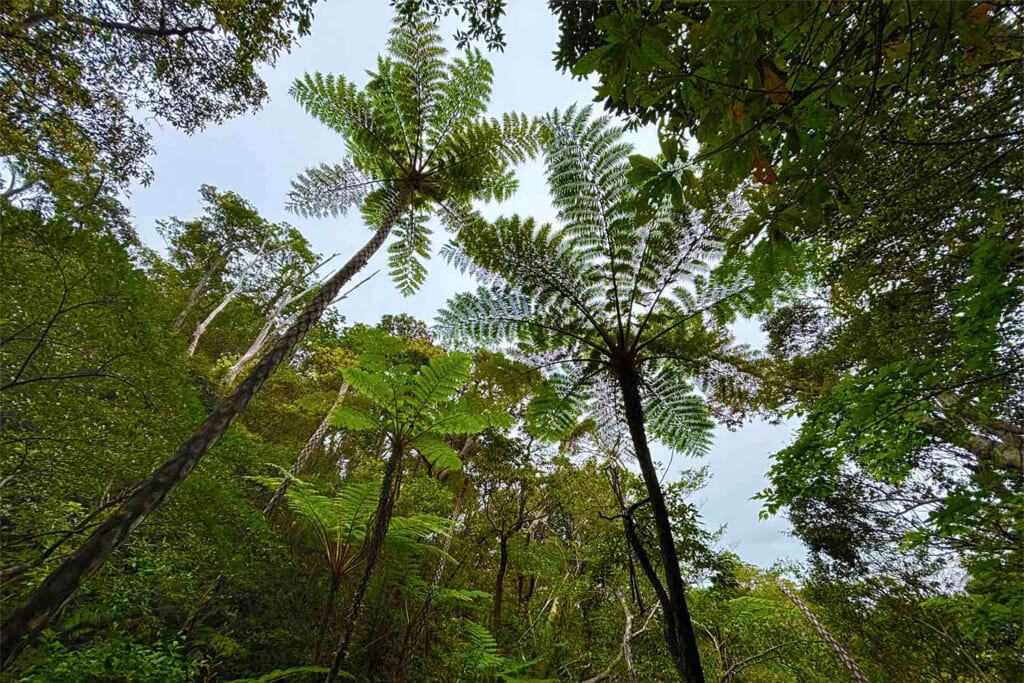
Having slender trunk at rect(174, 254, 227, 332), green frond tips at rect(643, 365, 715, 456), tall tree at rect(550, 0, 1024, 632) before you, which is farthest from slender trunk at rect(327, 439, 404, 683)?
slender trunk at rect(174, 254, 227, 332)

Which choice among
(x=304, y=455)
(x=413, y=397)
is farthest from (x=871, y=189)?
(x=304, y=455)

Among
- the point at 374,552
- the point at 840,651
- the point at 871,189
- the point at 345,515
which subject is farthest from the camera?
the point at 840,651

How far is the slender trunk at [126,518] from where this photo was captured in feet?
4.60

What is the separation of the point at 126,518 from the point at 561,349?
246 centimetres

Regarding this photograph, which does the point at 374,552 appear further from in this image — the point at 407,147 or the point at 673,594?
the point at 407,147

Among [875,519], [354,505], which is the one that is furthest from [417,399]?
[875,519]

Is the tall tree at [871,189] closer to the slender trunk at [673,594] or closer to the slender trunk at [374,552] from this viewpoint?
the slender trunk at [673,594]

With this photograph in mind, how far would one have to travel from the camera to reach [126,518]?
1.73 m

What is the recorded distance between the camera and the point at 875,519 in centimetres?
580

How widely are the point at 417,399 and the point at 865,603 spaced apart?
7.64 m

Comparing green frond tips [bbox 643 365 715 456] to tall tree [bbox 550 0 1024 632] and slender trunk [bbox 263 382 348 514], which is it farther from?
slender trunk [bbox 263 382 348 514]

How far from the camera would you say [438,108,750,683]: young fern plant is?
7.31ft

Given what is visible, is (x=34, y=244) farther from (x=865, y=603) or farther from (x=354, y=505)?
(x=865, y=603)

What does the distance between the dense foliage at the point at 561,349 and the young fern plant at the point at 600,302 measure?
0.02m
